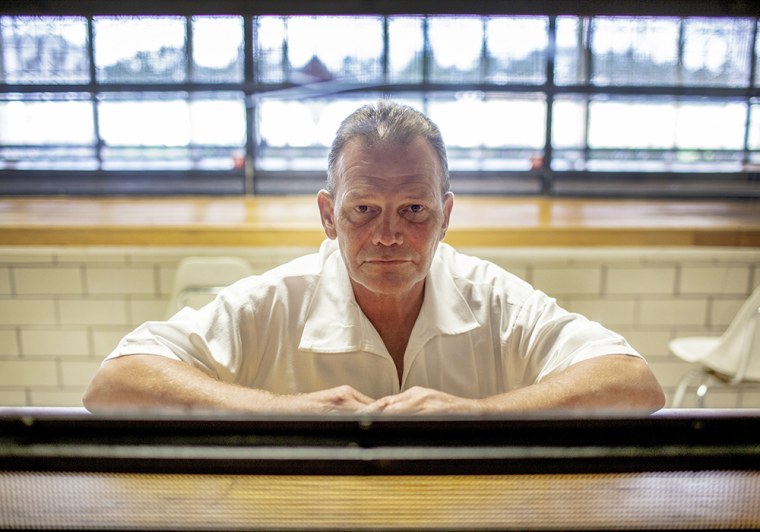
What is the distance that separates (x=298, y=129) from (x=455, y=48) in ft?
3.30

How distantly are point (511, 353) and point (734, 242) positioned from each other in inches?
72.6

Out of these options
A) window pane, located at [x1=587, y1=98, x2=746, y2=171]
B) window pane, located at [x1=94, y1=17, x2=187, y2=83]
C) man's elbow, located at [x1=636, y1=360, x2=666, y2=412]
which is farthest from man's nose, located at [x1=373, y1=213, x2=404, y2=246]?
window pane, located at [x1=587, y1=98, x2=746, y2=171]

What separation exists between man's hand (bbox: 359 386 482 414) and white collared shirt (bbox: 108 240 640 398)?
353 millimetres

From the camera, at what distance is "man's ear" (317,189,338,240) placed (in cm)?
137

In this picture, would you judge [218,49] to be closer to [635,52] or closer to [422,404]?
[635,52]

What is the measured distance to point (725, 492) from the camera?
615 mm

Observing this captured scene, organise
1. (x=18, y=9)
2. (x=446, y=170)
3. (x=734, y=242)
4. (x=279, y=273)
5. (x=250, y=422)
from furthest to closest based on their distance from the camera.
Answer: (x=18, y=9) < (x=734, y=242) < (x=279, y=273) < (x=446, y=170) < (x=250, y=422)

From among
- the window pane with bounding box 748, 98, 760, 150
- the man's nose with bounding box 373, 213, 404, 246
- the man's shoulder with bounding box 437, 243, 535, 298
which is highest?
the window pane with bounding box 748, 98, 760, 150

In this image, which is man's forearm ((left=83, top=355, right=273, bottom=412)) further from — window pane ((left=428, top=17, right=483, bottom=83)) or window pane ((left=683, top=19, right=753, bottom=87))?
window pane ((left=683, top=19, right=753, bottom=87))

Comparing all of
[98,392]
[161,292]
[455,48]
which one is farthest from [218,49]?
[98,392]

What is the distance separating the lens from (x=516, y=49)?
3512mm

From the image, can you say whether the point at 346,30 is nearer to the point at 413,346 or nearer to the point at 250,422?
the point at 413,346

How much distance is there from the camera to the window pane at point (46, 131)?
12.0 ft

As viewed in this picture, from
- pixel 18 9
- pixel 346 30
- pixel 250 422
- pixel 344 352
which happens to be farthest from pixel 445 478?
pixel 18 9
